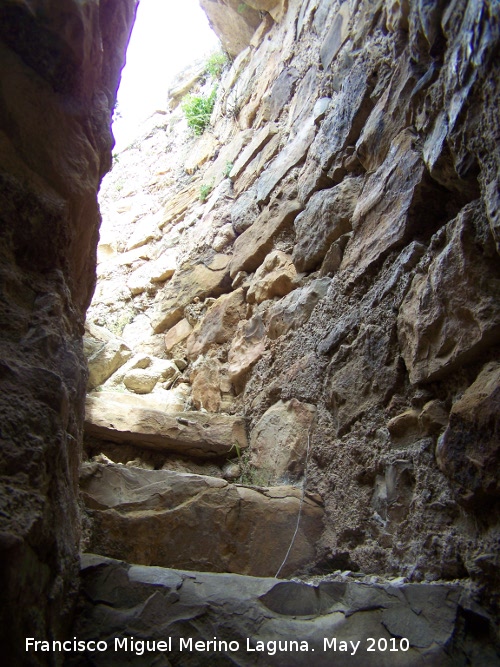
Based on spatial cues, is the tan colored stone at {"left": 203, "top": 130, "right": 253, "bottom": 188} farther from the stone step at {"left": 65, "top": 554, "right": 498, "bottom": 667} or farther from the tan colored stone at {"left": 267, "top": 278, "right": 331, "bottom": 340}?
the stone step at {"left": 65, "top": 554, "right": 498, "bottom": 667}

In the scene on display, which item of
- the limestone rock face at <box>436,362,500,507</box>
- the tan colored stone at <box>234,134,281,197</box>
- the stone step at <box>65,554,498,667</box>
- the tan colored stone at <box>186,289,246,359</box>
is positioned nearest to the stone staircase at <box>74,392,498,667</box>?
the stone step at <box>65,554,498,667</box>

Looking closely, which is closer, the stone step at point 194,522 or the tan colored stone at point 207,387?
the stone step at point 194,522

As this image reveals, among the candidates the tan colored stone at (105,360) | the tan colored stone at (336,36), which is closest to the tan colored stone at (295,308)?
the tan colored stone at (105,360)

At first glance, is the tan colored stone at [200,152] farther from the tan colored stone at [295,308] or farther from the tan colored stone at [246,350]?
the tan colored stone at [295,308]

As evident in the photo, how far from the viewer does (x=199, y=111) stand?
744 cm

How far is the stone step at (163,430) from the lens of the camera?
9.75 ft

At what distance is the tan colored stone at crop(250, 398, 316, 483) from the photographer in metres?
2.70

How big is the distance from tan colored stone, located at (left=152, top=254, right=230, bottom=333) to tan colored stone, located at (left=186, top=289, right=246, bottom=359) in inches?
10.3

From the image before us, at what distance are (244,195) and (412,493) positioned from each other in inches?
141

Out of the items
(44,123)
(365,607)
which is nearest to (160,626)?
(365,607)

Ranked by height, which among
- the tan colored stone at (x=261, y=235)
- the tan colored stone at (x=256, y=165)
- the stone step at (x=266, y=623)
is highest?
the tan colored stone at (x=256, y=165)

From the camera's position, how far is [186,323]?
4688mm

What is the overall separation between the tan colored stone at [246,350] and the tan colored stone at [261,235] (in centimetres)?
56

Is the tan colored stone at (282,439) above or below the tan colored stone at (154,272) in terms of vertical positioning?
below
